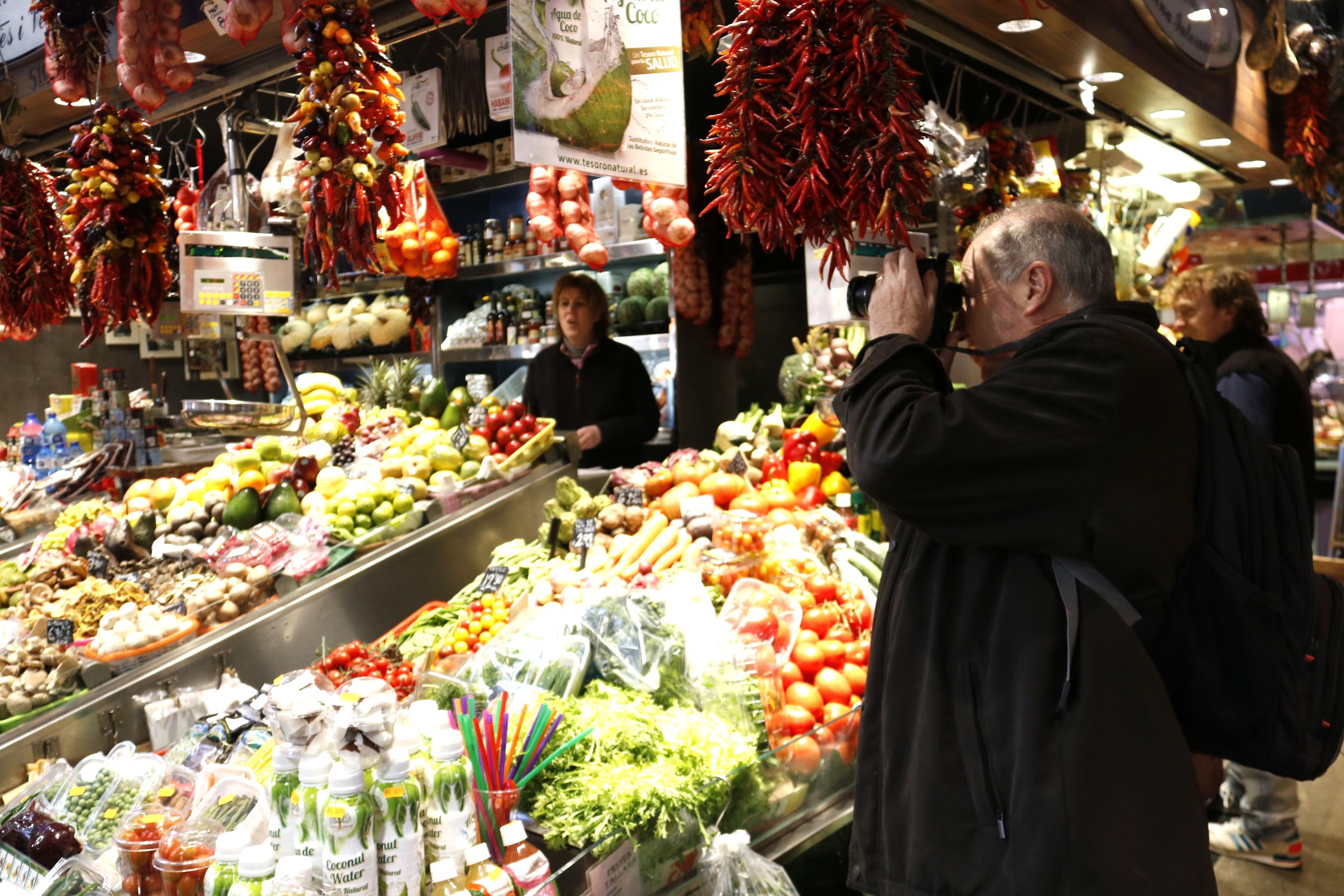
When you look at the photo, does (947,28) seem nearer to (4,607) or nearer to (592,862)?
(592,862)

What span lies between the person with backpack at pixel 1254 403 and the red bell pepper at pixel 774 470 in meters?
1.80

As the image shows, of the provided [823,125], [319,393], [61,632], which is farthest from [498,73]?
[61,632]

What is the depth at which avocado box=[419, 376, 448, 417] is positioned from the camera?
523 cm

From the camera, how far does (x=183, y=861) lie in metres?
1.69

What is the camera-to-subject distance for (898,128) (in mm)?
2129

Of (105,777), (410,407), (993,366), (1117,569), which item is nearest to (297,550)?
(105,777)

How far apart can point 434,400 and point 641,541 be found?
6.82 ft

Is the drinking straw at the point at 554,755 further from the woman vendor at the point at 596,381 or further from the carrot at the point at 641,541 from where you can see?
the woman vendor at the point at 596,381

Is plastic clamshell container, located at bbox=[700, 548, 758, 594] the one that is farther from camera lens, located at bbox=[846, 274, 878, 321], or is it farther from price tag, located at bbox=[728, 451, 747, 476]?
camera lens, located at bbox=[846, 274, 878, 321]

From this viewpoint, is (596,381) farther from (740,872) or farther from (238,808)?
(238,808)

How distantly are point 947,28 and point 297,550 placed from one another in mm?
2890

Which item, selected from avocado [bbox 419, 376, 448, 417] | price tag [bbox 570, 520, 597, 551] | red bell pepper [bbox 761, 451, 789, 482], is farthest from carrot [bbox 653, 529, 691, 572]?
avocado [bbox 419, 376, 448, 417]

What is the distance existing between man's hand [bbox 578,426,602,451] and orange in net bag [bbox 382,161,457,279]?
99cm

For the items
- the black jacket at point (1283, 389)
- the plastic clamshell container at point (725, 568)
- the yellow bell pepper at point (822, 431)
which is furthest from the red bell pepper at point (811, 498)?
the black jacket at point (1283, 389)
